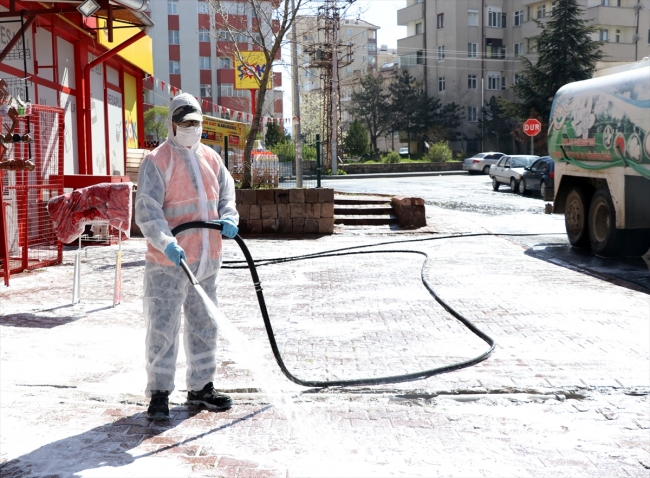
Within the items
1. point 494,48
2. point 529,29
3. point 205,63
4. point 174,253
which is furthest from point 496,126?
point 174,253

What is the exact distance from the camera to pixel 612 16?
61.1 meters

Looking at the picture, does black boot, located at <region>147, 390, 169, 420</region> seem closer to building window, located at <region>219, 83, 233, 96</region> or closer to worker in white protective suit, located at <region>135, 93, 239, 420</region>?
worker in white protective suit, located at <region>135, 93, 239, 420</region>

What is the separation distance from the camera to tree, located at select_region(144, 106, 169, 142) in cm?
5600

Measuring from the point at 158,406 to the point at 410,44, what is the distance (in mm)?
70337

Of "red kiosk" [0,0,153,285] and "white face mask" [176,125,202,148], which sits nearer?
"white face mask" [176,125,202,148]

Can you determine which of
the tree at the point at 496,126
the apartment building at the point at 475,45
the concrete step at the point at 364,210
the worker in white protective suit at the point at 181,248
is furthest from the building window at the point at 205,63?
the worker in white protective suit at the point at 181,248

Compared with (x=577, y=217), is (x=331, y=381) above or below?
below

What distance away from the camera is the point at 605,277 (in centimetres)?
1121

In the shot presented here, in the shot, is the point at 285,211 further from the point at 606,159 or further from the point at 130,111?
the point at 130,111

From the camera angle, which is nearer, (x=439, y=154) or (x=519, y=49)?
(x=439, y=154)

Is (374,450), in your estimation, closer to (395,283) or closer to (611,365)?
(611,365)


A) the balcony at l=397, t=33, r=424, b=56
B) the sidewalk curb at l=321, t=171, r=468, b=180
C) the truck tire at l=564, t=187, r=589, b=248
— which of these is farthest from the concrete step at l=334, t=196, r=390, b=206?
the balcony at l=397, t=33, r=424, b=56

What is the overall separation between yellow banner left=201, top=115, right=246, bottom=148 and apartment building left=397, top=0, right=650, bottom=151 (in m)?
36.5

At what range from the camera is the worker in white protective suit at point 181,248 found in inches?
198
